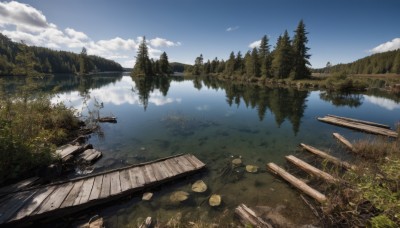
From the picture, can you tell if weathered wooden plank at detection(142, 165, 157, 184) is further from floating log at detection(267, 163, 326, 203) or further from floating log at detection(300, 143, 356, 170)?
floating log at detection(300, 143, 356, 170)

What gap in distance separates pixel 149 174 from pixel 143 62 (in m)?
80.8

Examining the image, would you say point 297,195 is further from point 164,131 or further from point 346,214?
point 164,131

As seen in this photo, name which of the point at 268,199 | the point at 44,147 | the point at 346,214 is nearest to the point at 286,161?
the point at 268,199

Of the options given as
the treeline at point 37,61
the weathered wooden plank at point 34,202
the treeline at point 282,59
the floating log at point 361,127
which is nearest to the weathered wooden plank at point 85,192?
the weathered wooden plank at point 34,202

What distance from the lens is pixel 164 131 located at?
14.5 meters

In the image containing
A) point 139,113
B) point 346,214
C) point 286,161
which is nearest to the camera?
point 346,214

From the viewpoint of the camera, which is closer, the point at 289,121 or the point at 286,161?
the point at 286,161

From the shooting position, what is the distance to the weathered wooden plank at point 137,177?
7.12 metres

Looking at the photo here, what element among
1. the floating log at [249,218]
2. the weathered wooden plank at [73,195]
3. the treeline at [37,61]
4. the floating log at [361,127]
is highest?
the treeline at [37,61]

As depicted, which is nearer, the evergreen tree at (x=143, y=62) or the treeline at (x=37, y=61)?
the treeline at (x=37, y=61)

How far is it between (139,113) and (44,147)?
1197 centimetres

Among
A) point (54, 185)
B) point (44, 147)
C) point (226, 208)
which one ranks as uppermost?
point (44, 147)

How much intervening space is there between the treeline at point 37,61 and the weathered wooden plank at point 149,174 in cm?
670

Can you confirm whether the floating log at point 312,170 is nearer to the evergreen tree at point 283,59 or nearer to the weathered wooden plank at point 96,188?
the weathered wooden plank at point 96,188
